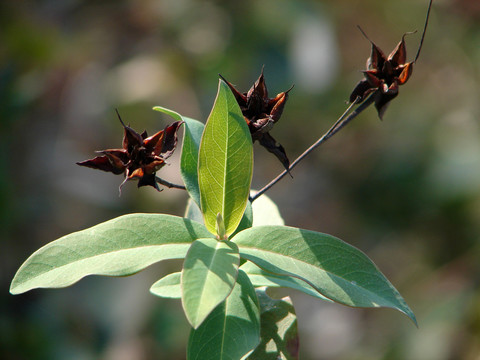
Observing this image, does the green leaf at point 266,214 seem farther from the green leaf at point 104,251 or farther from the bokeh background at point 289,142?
the bokeh background at point 289,142

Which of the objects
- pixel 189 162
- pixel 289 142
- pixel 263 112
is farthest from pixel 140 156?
pixel 289 142

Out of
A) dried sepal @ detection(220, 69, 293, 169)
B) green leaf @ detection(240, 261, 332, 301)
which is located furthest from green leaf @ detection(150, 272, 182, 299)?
dried sepal @ detection(220, 69, 293, 169)

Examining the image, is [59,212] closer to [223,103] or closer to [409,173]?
[409,173]

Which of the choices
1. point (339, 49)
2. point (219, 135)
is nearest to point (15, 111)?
point (219, 135)

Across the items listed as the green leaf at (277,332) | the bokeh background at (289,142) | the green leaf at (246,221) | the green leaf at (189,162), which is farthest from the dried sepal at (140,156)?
the bokeh background at (289,142)

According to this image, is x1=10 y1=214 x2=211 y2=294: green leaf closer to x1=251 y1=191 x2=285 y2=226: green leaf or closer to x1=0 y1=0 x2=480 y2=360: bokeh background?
x1=251 y1=191 x2=285 y2=226: green leaf

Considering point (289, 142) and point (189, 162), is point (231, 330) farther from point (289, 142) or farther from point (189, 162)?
point (289, 142)
